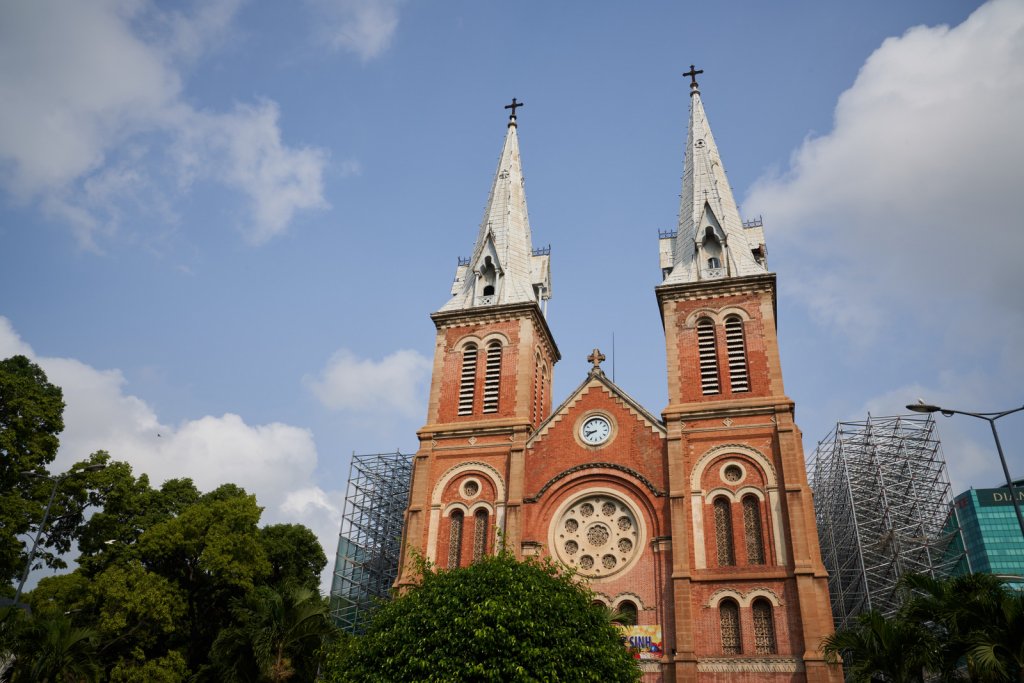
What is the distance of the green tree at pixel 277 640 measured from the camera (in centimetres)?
2342

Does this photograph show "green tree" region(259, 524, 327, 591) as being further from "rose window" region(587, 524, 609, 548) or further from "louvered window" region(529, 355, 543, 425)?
"rose window" region(587, 524, 609, 548)

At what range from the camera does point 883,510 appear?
139 feet

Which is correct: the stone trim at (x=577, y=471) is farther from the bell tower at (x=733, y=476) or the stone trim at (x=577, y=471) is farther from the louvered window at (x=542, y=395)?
the louvered window at (x=542, y=395)

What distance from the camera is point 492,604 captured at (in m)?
19.4

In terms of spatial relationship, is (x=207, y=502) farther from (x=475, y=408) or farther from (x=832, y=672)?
(x=832, y=672)

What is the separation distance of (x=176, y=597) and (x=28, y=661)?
8.59 metres

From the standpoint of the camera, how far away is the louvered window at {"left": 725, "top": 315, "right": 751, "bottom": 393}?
98.9ft

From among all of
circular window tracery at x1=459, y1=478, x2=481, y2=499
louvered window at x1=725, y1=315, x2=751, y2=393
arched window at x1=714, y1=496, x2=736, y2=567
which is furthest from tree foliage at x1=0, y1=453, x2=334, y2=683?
louvered window at x1=725, y1=315, x2=751, y2=393

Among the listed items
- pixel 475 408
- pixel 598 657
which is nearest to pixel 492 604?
pixel 598 657

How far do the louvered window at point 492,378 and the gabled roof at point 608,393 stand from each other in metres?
2.37

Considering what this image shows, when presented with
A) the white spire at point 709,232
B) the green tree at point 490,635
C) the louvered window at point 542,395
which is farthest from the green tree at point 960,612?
the louvered window at point 542,395

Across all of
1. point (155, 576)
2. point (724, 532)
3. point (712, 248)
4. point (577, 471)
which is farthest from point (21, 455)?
point (712, 248)

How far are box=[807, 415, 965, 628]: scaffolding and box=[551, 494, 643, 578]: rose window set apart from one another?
18131 mm

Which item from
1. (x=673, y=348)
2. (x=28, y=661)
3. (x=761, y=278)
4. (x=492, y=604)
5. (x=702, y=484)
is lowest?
(x=28, y=661)
